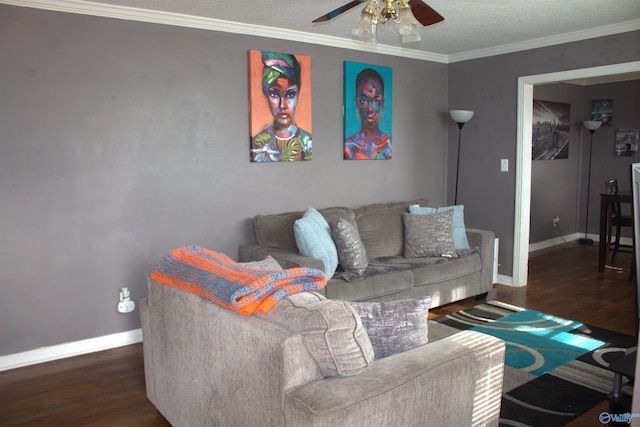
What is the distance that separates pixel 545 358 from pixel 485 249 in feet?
4.78

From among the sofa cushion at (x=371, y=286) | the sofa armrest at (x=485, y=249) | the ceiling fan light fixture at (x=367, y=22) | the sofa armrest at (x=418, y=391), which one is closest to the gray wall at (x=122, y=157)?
the sofa cushion at (x=371, y=286)

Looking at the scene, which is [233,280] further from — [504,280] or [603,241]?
[603,241]

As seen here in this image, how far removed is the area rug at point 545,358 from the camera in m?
2.79

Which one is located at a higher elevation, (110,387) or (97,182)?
(97,182)

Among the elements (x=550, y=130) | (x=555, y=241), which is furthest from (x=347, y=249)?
(x=555, y=241)

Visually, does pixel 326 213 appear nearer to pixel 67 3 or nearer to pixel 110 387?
pixel 110 387

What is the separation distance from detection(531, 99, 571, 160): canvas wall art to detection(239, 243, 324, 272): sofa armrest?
4407 millimetres

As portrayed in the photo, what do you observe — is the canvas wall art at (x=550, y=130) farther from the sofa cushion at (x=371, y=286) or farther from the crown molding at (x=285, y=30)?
the sofa cushion at (x=371, y=286)

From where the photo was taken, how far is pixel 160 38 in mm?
3777

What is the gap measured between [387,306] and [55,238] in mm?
2579

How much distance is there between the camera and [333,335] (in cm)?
160

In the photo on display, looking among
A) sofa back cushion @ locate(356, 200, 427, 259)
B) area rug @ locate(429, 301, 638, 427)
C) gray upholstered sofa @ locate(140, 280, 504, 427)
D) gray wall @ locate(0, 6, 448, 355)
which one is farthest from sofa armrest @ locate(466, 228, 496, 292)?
gray upholstered sofa @ locate(140, 280, 504, 427)

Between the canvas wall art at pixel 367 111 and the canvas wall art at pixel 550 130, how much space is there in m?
2.71

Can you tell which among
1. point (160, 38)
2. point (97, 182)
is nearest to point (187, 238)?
point (97, 182)
